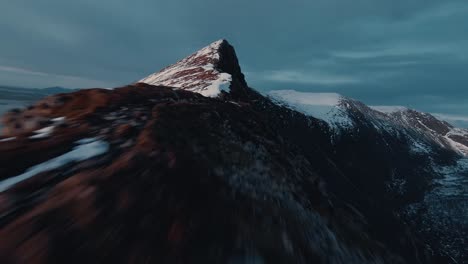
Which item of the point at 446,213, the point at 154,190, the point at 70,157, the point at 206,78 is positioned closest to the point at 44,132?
the point at 70,157

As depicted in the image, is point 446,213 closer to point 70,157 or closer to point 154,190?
point 154,190

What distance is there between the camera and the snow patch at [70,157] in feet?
25.1

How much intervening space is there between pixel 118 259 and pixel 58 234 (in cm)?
123

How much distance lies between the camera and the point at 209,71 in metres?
49.8

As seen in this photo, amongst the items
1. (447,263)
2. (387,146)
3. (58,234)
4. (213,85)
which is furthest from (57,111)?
(387,146)

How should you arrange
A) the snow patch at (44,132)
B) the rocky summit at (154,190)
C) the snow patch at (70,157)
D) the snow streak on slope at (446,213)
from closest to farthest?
the rocky summit at (154,190), the snow patch at (70,157), the snow patch at (44,132), the snow streak on slope at (446,213)

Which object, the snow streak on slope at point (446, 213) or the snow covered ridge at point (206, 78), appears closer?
the snow covered ridge at point (206, 78)

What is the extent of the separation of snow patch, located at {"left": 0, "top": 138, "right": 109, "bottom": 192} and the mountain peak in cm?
2438

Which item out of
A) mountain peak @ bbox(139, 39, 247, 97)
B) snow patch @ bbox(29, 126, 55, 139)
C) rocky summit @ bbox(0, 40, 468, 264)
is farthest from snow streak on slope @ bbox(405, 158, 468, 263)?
snow patch @ bbox(29, 126, 55, 139)

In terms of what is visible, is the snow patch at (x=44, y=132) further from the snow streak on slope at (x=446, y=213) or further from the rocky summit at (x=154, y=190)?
the snow streak on slope at (x=446, y=213)

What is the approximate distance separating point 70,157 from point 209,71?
138ft

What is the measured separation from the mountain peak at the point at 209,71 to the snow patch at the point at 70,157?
80.0ft

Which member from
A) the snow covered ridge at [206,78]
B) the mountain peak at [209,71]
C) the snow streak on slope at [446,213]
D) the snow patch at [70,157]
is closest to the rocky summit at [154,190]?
the snow patch at [70,157]

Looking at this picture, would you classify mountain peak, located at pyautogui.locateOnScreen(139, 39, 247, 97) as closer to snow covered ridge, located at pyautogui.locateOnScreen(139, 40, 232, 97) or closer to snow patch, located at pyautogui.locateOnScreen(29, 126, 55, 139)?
snow covered ridge, located at pyautogui.locateOnScreen(139, 40, 232, 97)
